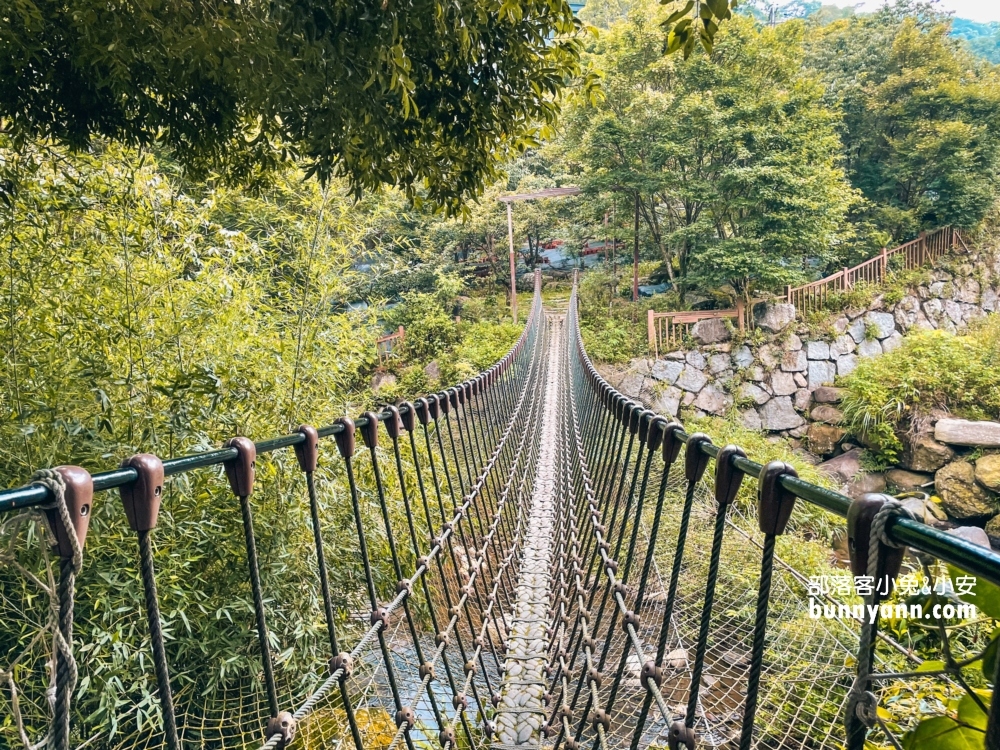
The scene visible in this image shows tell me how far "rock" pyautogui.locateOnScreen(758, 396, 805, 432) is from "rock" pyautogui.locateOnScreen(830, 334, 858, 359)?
879mm

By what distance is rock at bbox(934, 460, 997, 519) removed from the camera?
4980 millimetres

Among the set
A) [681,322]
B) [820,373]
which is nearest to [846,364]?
[820,373]

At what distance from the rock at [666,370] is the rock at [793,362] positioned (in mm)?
1296

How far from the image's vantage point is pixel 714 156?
22.8 feet

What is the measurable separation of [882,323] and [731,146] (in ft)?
10.6

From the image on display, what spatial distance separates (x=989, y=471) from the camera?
500 cm

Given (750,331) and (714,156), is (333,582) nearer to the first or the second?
(750,331)

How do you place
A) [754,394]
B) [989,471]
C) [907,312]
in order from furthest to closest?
[907,312] < [754,394] < [989,471]

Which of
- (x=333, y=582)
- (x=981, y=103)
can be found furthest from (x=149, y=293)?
(x=981, y=103)

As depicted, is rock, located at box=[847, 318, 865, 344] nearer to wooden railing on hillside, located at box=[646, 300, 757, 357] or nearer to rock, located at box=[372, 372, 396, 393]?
wooden railing on hillside, located at box=[646, 300, 757, 357]

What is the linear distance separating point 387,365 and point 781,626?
21.0 feet

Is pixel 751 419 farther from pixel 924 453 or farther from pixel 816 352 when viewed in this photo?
pixel 924 453

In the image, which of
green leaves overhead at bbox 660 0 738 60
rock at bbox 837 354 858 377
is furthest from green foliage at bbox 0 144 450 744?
rock at bbox 837 354 858 377

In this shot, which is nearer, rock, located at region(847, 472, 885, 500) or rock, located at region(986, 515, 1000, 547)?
rock, located at region(986, 515, 1000, 547)
